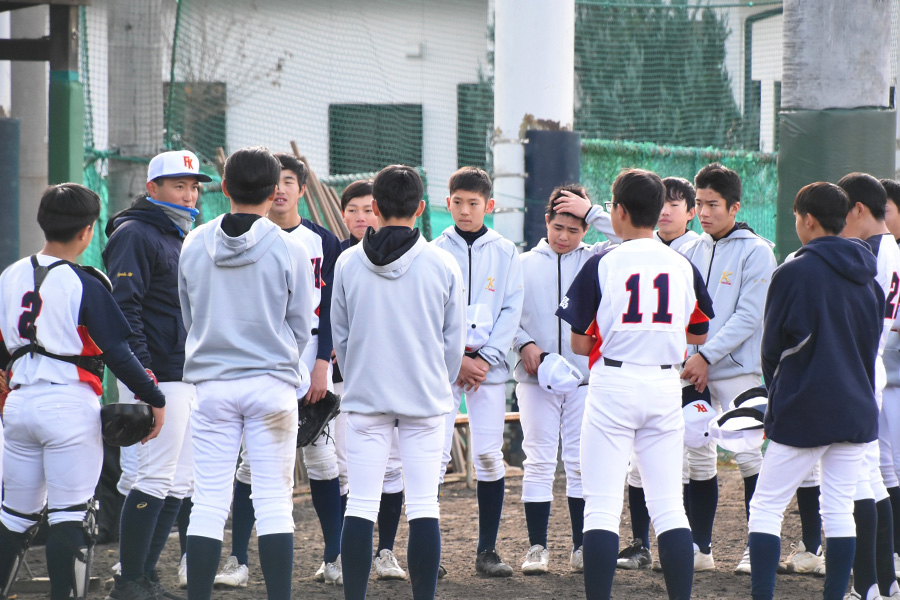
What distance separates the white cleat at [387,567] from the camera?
16.6 ft

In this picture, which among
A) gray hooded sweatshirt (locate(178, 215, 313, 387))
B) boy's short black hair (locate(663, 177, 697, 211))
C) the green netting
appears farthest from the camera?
the green netting

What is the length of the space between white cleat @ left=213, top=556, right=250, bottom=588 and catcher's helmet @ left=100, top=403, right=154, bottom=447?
1.09 metres

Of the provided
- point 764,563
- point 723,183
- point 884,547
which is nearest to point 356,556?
point 764,563

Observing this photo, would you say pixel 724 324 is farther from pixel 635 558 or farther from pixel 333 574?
pixel 333 574

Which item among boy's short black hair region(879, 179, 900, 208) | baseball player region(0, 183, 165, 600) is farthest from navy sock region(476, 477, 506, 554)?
boy's short black hair region(879, 179, 900, 208)

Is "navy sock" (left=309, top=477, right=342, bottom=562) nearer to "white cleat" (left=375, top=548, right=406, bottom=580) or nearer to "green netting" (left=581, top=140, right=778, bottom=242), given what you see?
"white cleat" (left=375, top=548, right=406, bottom=580)

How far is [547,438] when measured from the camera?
17.3ft

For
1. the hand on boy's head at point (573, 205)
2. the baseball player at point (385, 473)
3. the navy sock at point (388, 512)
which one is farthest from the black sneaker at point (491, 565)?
the hand on boy's head at point (573, 205)

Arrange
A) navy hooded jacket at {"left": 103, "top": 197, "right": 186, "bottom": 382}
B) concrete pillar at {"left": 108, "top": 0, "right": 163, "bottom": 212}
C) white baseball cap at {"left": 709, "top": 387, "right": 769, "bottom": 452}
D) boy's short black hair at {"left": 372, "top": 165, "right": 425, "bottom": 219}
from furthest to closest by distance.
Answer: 1. concrete pillar at {"left": 108, "top": 0, "right": 163, "bottom": 212}
2. white baseball cap at {"left": 709, "top": 387, "right": 769, "bottom": 452}
3. navy hooded jacket at {"left": 103, "top": 197, "right": 186, "bottom": 382}
4. boy's short black hair at {"left": 372, "top": 165, "right": 425, "bottom": 219}

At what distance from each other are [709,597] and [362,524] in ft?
5.65

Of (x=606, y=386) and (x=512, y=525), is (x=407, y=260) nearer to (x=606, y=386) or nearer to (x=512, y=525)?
(x=606, y=386)

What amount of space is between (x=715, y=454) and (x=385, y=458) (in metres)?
1.94

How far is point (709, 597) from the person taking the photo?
470 cm

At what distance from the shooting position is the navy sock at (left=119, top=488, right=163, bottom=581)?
444 cm
